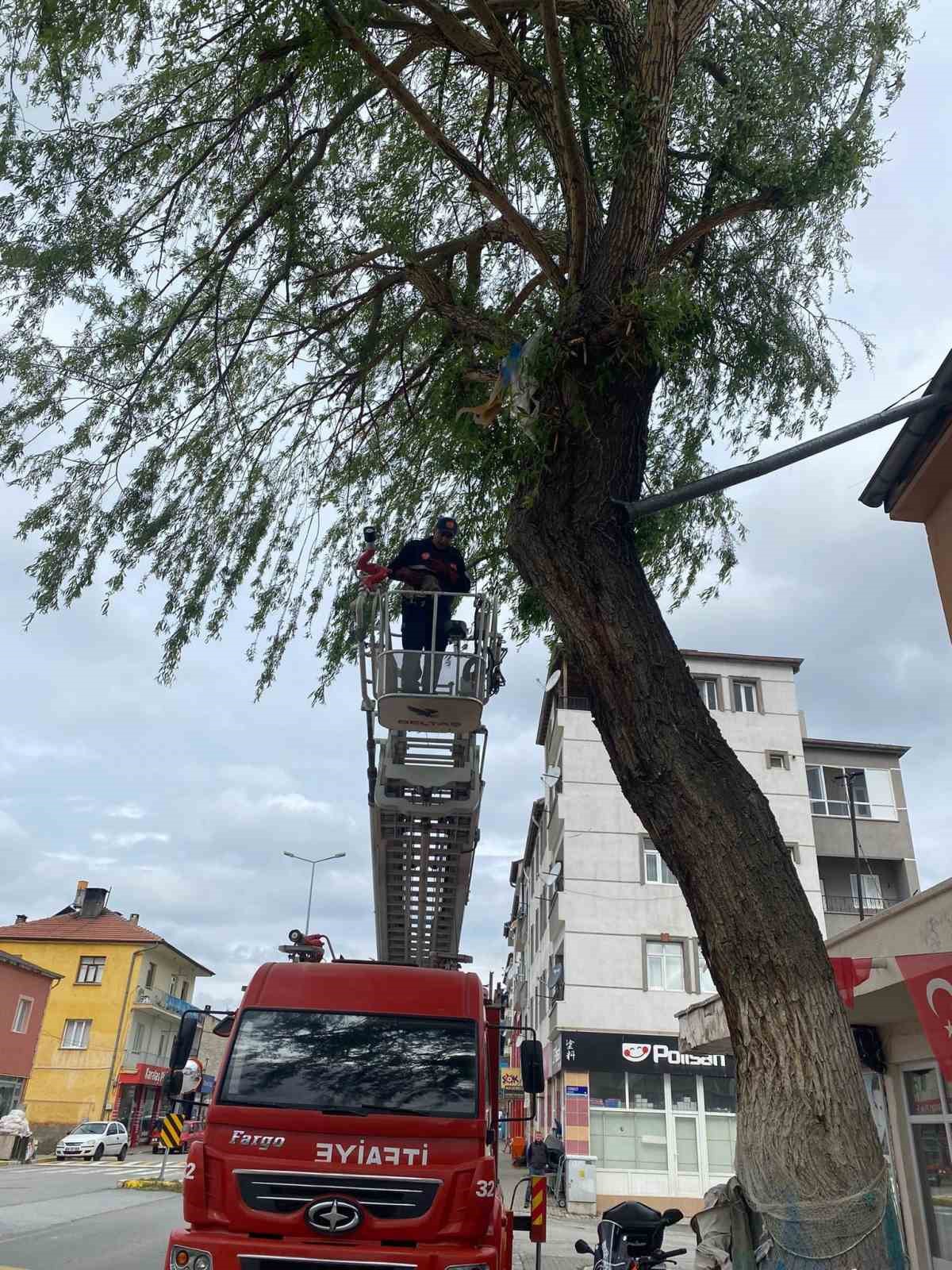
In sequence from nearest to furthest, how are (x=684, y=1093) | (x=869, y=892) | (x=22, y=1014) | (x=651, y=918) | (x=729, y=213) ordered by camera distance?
(x=729, y=213)
(x=684, y=1093)
(x=651, y=918)
(x=869, y=892)
(x=22, y=1014)

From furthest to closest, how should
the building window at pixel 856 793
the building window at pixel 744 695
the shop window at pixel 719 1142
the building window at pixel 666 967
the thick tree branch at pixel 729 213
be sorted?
the building window at pixel 856 793, the building window at pixel 744 695, the building window at pixel 666 967, the shop window at pixel 719 1142, the thick tree branch at pixel 729 213

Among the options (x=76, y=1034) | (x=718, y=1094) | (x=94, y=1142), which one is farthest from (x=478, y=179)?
(x=76, y=1034)

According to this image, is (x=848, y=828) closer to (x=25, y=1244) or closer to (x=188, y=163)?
(x=25, y=1244)

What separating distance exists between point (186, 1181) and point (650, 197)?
6828mm

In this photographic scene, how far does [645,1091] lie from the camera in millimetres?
26562

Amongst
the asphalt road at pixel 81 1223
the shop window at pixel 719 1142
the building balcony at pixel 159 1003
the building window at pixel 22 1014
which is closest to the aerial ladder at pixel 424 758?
the asphalt road at pixel 81 1223

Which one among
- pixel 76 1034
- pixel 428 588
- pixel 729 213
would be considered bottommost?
pixel 76 1034

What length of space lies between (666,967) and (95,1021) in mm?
29269

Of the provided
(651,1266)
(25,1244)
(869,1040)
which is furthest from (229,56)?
(25,1244)

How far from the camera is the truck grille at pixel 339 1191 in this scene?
6.02 m

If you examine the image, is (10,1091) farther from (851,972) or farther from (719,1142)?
(851,972)

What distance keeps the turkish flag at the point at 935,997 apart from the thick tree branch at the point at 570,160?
16.0 ft

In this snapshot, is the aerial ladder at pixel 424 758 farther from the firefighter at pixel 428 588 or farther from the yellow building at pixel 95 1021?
the yellow building at pixel 95 1021

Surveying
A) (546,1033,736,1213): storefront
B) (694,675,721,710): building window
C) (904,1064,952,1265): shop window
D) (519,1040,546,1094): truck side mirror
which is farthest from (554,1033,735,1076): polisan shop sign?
(519,1040,546,1094): truck side mirror
